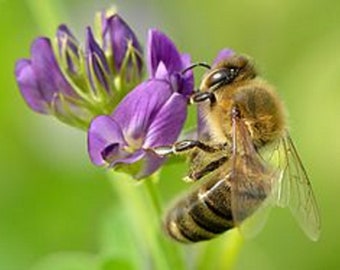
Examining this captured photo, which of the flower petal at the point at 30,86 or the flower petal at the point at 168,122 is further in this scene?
the flower petal at the point at 30,86

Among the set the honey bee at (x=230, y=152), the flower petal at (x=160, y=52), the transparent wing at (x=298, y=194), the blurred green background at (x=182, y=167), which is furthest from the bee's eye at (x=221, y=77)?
the blurred green background at (x=182, y=167)

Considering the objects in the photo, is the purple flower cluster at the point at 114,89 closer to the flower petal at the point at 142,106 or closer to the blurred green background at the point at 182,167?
the flower petal at the point at 142,106

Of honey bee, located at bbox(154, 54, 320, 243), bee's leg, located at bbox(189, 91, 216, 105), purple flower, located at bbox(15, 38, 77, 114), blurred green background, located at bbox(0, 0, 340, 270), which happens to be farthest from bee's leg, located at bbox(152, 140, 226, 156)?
blurred green background, located at bbox(0, 0, 340, 270)

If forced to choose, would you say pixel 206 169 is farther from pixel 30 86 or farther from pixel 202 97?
pixel 30 86

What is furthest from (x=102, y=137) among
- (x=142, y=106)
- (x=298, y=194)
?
(x=298, y=194)

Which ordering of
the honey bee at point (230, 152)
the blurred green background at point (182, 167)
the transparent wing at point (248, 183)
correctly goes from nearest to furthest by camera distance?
the transparent wing at point (248, 183) < the honey bee at point (230, 152) < the blurred green background at point (182, 167)
